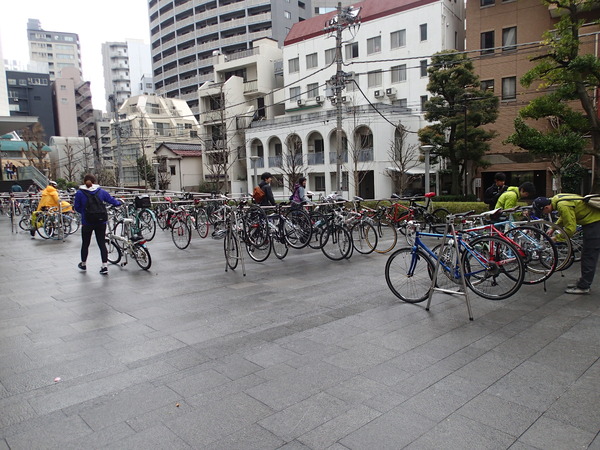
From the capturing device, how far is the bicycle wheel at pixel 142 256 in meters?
8.15

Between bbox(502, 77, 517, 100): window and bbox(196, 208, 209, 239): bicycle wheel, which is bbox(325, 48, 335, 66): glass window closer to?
bbox(502, 77, 517, 100): window

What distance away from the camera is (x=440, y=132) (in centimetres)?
2202

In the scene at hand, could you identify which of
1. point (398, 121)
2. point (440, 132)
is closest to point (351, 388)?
point (440, 132)

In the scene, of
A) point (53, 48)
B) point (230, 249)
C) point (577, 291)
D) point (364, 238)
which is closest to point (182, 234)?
point (230, 249)

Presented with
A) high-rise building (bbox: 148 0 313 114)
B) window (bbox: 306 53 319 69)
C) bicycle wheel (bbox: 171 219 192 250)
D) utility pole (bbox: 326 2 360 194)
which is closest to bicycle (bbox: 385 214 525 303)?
bicycle wheel (bbox: 171 219 192 250)

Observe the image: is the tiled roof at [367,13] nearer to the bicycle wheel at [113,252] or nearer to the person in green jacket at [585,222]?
the bicycle wheel at [113,252]

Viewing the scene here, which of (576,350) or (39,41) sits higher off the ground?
(39,41)

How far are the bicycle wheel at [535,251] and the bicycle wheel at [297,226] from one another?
4.02 m

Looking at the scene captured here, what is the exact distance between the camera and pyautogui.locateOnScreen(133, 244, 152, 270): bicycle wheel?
815cm

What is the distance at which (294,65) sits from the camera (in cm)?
3906

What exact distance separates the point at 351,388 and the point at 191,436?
4.03 ft

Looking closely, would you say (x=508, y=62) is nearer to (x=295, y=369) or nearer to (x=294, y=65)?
(x=294, y=65)

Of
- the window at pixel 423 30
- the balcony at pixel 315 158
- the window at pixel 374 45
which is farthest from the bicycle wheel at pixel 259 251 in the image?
the window at pixel 374 45

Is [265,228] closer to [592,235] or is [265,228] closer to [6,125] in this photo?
[592,235]
